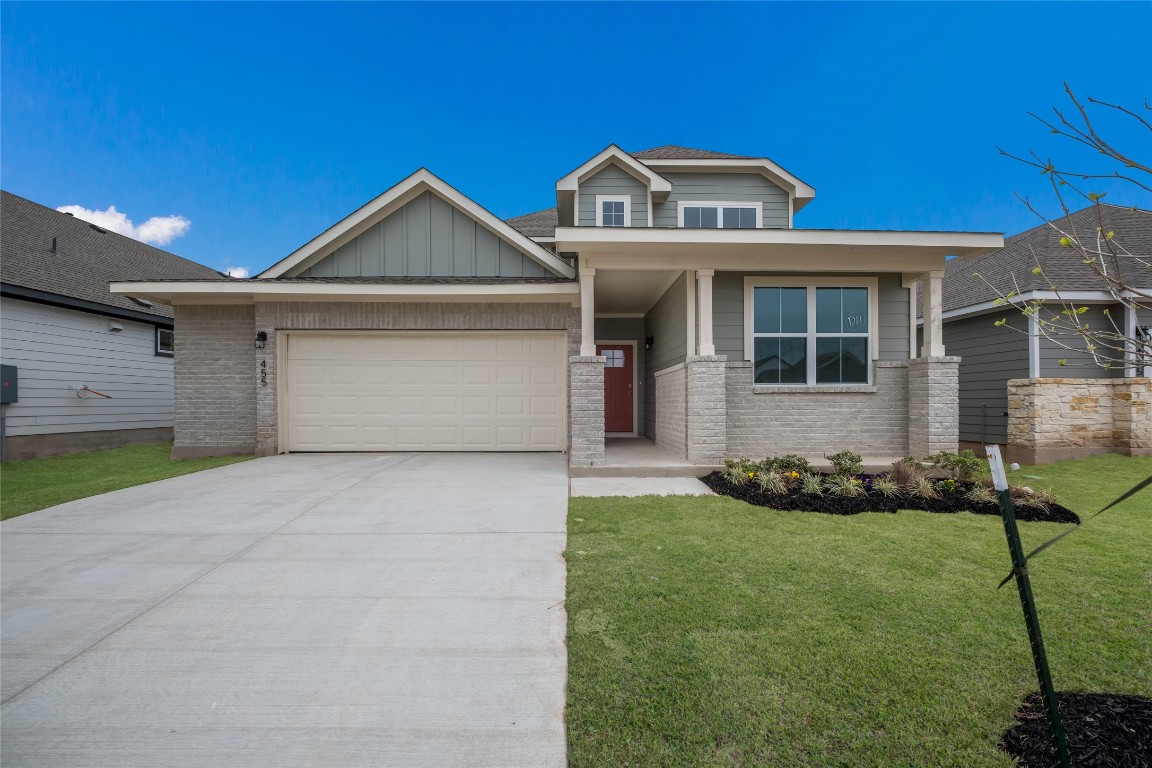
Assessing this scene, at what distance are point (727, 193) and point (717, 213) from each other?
482 millimetres

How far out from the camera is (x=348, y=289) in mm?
8875

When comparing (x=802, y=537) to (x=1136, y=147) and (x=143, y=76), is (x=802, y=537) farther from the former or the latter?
(x=143, y=76)

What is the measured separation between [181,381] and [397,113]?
37.3 feet

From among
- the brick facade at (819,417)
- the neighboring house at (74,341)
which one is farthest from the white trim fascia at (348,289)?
the brick facade at (819,417)

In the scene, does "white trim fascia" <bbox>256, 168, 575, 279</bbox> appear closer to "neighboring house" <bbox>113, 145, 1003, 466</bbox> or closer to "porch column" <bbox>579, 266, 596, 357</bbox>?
"neighboring house" <bbox>113, 145, 1003, 466</bbox>

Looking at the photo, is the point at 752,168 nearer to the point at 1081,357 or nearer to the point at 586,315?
the point at 586,315

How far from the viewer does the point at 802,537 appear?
13.8ft

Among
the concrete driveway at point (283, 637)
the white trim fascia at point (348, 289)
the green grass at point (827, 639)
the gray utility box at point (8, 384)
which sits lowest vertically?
the concrete driveway at point (283, 637)

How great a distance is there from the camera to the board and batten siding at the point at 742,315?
777 cm

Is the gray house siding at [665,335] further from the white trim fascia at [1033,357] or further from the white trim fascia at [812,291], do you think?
the white trim fascia at [1033,357]

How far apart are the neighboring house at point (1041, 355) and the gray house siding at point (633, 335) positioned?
6.14m

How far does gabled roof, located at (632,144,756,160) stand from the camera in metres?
10.7

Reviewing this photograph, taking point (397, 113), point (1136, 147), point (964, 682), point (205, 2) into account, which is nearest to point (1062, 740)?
point (964, 682)

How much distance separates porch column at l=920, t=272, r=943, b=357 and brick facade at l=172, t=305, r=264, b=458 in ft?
37.6
